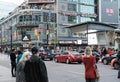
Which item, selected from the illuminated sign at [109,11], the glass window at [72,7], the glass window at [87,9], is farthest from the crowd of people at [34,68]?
the illuminated sign at [109,11]

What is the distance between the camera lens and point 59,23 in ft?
290

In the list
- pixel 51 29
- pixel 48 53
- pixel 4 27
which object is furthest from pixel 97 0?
pixel 48 53

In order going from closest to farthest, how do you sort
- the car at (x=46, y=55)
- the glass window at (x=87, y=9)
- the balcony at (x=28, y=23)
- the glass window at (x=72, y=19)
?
the car at (x=46, y=55)
the balcony at (x=28, y=23)
the glass window at (x=72, y=19)
the glass window at (x=87, y=9)

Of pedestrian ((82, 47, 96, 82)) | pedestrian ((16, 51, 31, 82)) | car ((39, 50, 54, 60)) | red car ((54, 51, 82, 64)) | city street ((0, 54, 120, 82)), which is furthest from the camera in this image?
car ((39, 50, 54, 60))

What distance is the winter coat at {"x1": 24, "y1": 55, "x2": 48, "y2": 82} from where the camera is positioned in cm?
672

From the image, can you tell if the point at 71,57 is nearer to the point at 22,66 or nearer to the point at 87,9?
the point at 22,66

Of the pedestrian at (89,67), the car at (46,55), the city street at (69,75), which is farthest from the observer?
the car at (46,55)

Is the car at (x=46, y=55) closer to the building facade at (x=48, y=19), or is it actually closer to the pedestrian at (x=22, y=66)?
the pedestrian at (x=22, y=66)

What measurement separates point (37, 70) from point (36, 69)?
33 millimetres

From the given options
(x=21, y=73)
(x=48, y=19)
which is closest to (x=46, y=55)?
(x=21, y=73)

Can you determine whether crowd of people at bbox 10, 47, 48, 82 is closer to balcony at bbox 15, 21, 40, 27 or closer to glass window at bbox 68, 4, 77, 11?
balcony at bbox 15, 21, 40, 27

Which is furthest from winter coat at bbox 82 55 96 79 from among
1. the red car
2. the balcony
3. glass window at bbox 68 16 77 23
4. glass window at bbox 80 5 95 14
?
glass window at bbox 80 5 95 14

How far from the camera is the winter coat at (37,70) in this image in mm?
6723

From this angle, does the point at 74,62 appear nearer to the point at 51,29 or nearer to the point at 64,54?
A: the point at 64,54
